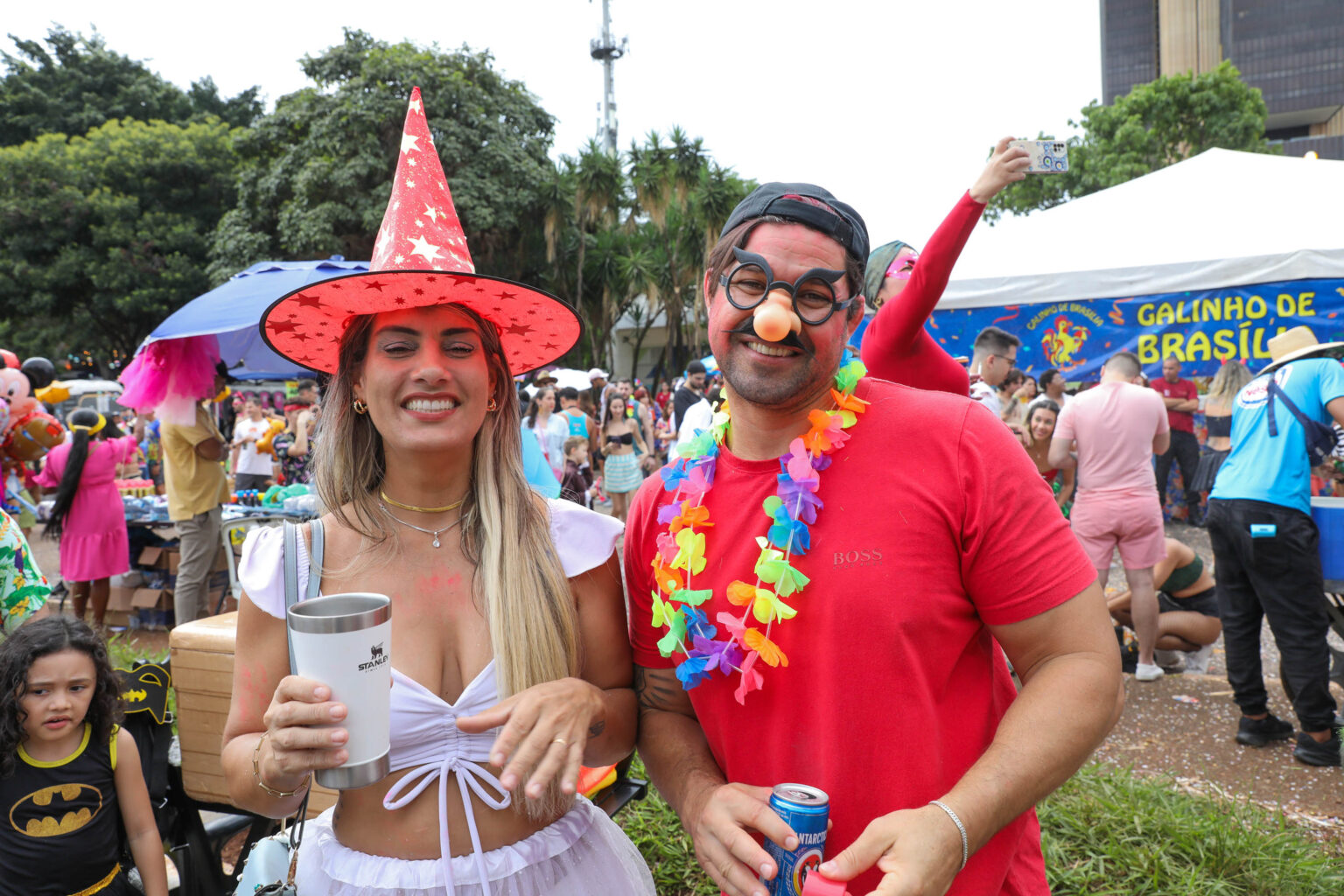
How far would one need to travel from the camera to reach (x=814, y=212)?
5.31 feet

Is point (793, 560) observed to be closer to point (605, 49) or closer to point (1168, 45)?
point (605, 49)

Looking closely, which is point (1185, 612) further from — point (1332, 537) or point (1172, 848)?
point (1172, 848)

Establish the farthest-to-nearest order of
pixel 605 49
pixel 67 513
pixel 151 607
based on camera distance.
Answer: pixel 605 49 → pixel 151 607 → pixel 67 513

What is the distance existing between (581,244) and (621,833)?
97.7 feet

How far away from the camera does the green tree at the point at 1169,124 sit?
86.5 ft

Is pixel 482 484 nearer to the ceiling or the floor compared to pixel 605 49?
nearer to the floor

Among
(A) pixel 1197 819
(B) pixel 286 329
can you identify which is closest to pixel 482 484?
(B) pixel 286 329

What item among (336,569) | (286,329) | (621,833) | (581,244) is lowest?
(621,833)

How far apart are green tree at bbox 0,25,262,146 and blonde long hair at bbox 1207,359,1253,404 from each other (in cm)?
3431

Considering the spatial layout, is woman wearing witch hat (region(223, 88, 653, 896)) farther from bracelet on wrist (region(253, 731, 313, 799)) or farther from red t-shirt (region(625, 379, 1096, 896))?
red t-shirt (region(625, 379, 1096, 896))

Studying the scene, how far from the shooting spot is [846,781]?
4.84 feet

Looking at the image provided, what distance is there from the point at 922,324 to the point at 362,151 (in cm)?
2267

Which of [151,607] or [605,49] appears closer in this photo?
[151,607]

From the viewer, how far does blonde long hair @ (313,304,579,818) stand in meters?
1.67
